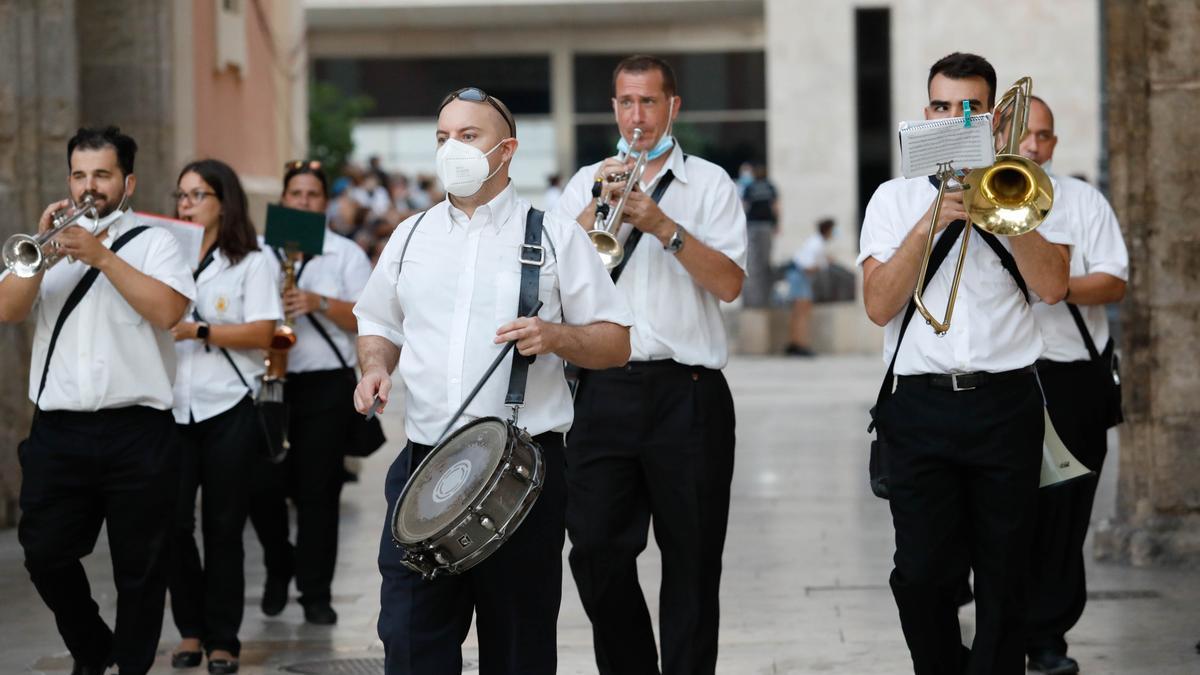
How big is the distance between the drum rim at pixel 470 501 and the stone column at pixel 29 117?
20.0ft

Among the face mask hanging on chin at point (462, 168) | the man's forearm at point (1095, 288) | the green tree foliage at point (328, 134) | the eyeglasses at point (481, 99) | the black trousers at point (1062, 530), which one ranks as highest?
the green tree foliage at point (328, 134)

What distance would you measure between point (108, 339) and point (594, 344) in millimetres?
2124

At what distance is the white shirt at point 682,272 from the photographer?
6.34m

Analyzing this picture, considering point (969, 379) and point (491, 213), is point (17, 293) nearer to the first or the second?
point (491, 213)

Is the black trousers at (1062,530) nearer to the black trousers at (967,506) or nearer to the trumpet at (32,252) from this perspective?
the black trousers at (967,506)

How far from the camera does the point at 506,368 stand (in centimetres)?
504

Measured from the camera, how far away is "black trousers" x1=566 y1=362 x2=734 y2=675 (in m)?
6.30

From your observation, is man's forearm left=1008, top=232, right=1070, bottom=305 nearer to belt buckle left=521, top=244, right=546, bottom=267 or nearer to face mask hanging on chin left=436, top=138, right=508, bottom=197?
belt buckle left=521, top=244, right=546, bottom=267

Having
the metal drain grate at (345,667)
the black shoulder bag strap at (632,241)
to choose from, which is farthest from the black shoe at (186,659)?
the black shoulder bag strap at (632,241)

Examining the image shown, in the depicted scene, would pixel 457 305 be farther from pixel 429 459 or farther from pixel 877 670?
pixel 877 670

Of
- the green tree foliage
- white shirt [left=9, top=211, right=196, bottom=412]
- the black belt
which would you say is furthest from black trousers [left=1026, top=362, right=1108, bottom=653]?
the green tree foliage

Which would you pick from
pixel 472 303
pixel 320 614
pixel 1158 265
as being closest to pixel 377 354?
pixel 472 303

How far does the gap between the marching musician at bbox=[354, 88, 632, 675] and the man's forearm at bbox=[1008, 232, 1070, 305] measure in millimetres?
1257

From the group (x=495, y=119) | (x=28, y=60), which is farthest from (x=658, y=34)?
(x=495, y=119)
